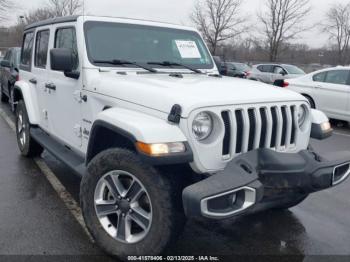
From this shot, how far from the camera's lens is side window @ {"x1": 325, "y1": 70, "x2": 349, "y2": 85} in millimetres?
9664

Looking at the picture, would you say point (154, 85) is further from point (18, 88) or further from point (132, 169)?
point (18, 88)

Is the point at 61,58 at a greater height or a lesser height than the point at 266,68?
greater

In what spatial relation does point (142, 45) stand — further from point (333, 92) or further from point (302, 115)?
point (333, 92)

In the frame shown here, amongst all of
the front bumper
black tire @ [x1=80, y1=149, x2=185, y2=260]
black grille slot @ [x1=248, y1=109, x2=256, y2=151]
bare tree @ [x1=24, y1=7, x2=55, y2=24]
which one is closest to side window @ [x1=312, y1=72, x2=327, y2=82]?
the front bumper

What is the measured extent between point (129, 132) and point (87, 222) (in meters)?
1.00

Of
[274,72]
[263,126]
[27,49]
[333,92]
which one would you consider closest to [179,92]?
[263,126]

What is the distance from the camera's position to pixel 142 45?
14.1 ft

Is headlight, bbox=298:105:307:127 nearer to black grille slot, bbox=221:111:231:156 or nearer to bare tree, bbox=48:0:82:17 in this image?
black grille slot, bbox=221:111:231:156

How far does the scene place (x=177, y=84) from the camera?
3.37 metres

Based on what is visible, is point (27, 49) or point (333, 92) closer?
point (27, 49)

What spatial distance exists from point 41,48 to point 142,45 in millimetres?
1720

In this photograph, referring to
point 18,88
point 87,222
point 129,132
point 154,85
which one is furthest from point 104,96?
point 18,88

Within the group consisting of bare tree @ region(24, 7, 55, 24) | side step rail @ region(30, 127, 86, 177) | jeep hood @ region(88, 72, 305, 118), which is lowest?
side step rail @ region(30, 127, 86, 177)

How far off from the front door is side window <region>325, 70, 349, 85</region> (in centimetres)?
749
